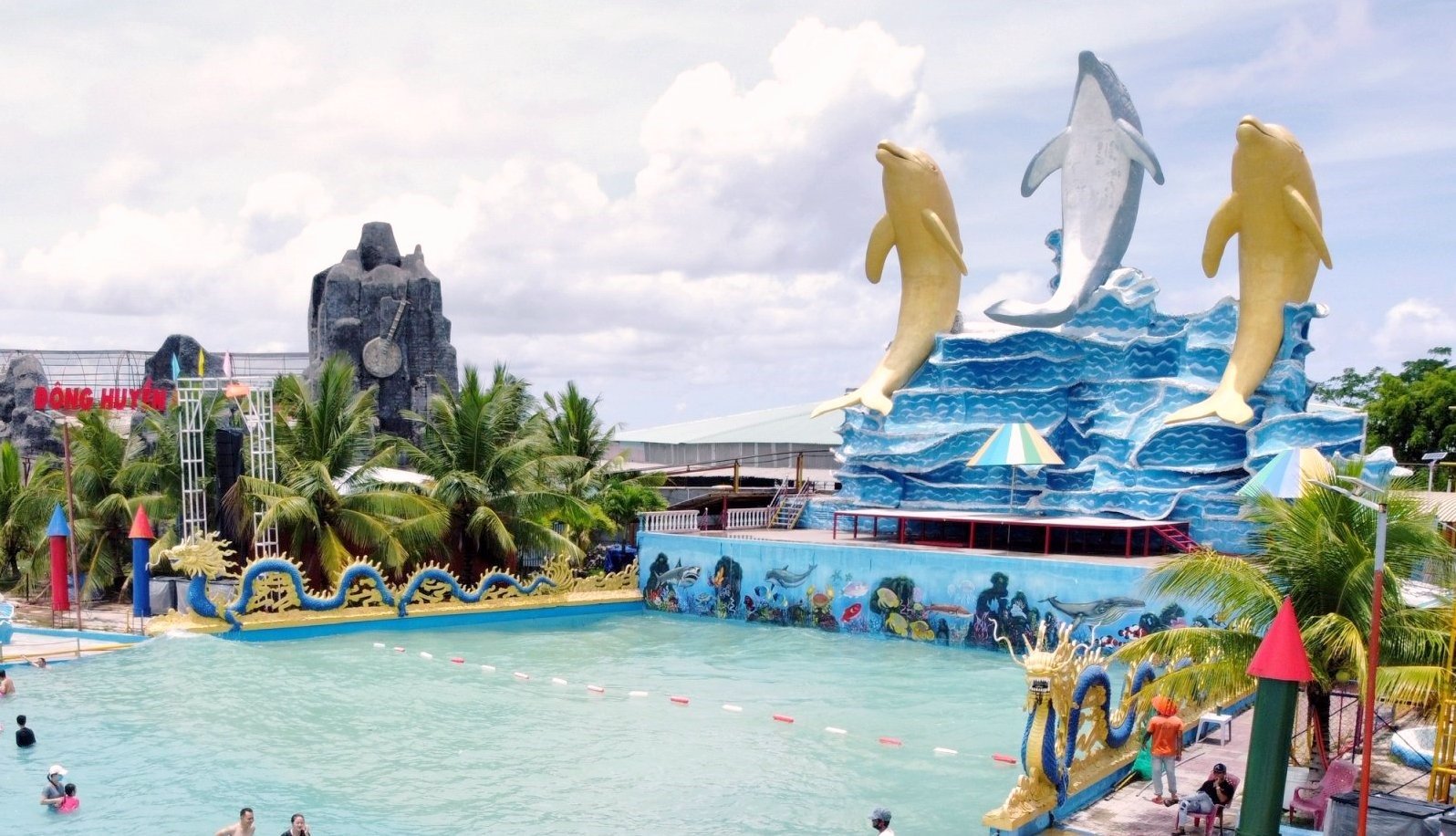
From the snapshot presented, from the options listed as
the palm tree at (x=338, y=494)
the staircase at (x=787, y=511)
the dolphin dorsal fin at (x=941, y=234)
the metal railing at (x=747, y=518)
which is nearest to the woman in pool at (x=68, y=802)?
the palm tree at (x=338, y=494)

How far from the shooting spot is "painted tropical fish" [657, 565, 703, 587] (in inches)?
997

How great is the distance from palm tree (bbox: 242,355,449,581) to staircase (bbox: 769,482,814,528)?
8.55 metres

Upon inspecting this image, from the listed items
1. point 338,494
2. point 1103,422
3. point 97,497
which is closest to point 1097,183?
point 1103,422

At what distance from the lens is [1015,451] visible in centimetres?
2330

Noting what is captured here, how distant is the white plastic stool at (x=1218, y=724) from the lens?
12.9m

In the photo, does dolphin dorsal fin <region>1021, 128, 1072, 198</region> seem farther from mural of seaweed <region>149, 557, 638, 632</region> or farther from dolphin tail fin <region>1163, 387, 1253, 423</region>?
mural of seaweed <region>149, 557, 638, 632</region>

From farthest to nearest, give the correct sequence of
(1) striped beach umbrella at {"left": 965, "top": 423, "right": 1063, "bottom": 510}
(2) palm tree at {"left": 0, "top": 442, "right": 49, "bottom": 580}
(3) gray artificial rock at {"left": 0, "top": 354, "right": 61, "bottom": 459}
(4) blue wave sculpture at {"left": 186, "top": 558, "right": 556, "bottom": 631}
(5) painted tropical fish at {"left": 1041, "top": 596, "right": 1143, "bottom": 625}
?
(3) gray artificial rock at {"left": 0, "top": 354, "right": 61, "bottom": 459}, (2) palm tree at {"left": 0, "top": 442, "right": 49, "bottom": 580}, (1) striped beach umbrella at {"left": 965, "top": 423, "right": 1063, "bottom": 510}, (4) blue wave sculpture at {"left": 186, "top": 558, "right": 556, "bottom": 631}, (5) painted tropical fish at {"left": 1041, "top": 596, "right": 1143, "bottom": 625}

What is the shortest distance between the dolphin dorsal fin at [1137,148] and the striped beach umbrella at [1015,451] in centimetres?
595

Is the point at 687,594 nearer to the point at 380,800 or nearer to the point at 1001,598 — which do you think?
the point at 1001,598

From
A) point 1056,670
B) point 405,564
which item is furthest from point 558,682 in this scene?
point 1056,670

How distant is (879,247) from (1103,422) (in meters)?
6.49

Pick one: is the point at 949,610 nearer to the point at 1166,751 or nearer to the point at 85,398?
the point at 1166,751

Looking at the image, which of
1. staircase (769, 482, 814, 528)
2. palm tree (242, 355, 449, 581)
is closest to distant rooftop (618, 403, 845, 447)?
staircase (769, 482, 814, 528)

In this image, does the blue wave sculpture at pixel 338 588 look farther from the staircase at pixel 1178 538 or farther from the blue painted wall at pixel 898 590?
the staircase at pixel 1178 538
